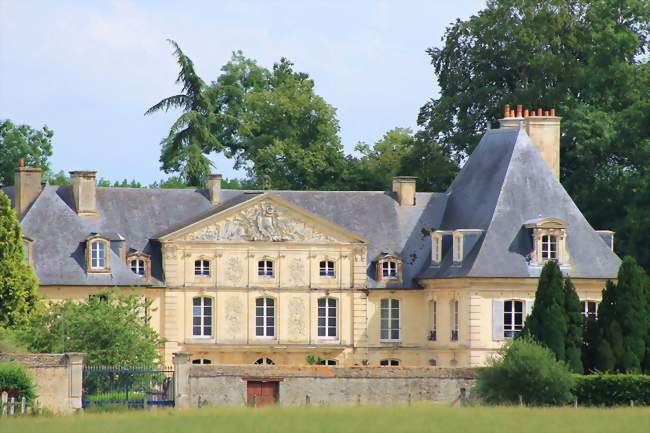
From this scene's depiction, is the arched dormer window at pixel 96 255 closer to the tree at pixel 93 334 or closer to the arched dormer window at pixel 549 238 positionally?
the tree at pixel 93 334

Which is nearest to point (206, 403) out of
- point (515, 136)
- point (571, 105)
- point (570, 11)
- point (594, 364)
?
point (594, 364)

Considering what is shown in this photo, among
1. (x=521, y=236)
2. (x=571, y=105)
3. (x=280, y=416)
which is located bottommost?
(x=280, y=416)

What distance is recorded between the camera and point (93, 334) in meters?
71.6

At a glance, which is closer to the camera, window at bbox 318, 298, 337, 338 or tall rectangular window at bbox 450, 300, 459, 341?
tall rectangular window at bbox 450, 300, 459, 341

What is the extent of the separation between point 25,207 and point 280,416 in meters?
23.4

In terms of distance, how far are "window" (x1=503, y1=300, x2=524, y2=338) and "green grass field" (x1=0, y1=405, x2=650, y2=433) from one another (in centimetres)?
1297

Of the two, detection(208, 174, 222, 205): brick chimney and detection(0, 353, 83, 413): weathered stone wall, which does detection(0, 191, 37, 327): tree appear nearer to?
detection(0, 353, 83, 413): weathered stone wall

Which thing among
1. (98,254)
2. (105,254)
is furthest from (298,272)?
(98,254)

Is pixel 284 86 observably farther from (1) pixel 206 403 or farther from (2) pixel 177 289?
(1) pixel 206 403

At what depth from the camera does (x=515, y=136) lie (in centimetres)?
8044

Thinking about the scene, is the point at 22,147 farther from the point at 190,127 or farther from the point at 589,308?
the point at 589,308

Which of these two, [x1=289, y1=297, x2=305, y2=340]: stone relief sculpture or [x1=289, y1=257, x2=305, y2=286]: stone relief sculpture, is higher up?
[x1=289, y1=257, x2=305, y2=286]: stone relief sculpture

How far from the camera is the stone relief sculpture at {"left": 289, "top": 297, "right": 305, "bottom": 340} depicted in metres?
79.7

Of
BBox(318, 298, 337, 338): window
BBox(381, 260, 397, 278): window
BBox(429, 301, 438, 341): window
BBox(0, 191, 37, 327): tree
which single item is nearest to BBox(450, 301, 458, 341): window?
BBox(429, 301, 438, 341): window
